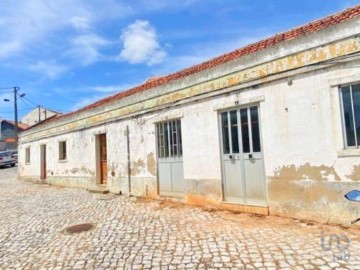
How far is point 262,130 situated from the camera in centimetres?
694

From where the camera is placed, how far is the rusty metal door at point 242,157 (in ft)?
23.3

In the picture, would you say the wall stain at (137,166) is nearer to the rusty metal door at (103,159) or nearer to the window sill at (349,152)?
the rusty metal door at (103,159)

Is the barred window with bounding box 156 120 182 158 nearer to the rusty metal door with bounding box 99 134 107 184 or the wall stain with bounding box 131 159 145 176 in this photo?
the wall stain with bounding box 131 159 145 176

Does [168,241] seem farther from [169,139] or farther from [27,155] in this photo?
[27,155]

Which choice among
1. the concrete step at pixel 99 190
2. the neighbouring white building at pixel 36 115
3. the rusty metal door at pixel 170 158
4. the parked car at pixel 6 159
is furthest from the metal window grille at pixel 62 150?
the neighbouring white building at pixel 36 115

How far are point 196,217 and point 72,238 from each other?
9.02ft

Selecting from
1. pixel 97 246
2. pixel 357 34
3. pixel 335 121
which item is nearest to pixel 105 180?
pixel 97 246

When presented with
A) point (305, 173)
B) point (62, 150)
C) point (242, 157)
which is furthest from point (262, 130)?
point (62, 150)

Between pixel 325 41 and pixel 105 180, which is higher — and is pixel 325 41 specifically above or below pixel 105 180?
above

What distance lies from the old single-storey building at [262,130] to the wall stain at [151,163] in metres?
0.06

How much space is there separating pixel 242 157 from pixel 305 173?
1.60m

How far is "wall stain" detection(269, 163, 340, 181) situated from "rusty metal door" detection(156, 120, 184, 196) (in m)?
3.15

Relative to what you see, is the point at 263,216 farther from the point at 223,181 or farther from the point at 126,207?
the point at 126,207

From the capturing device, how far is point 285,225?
5977mm
